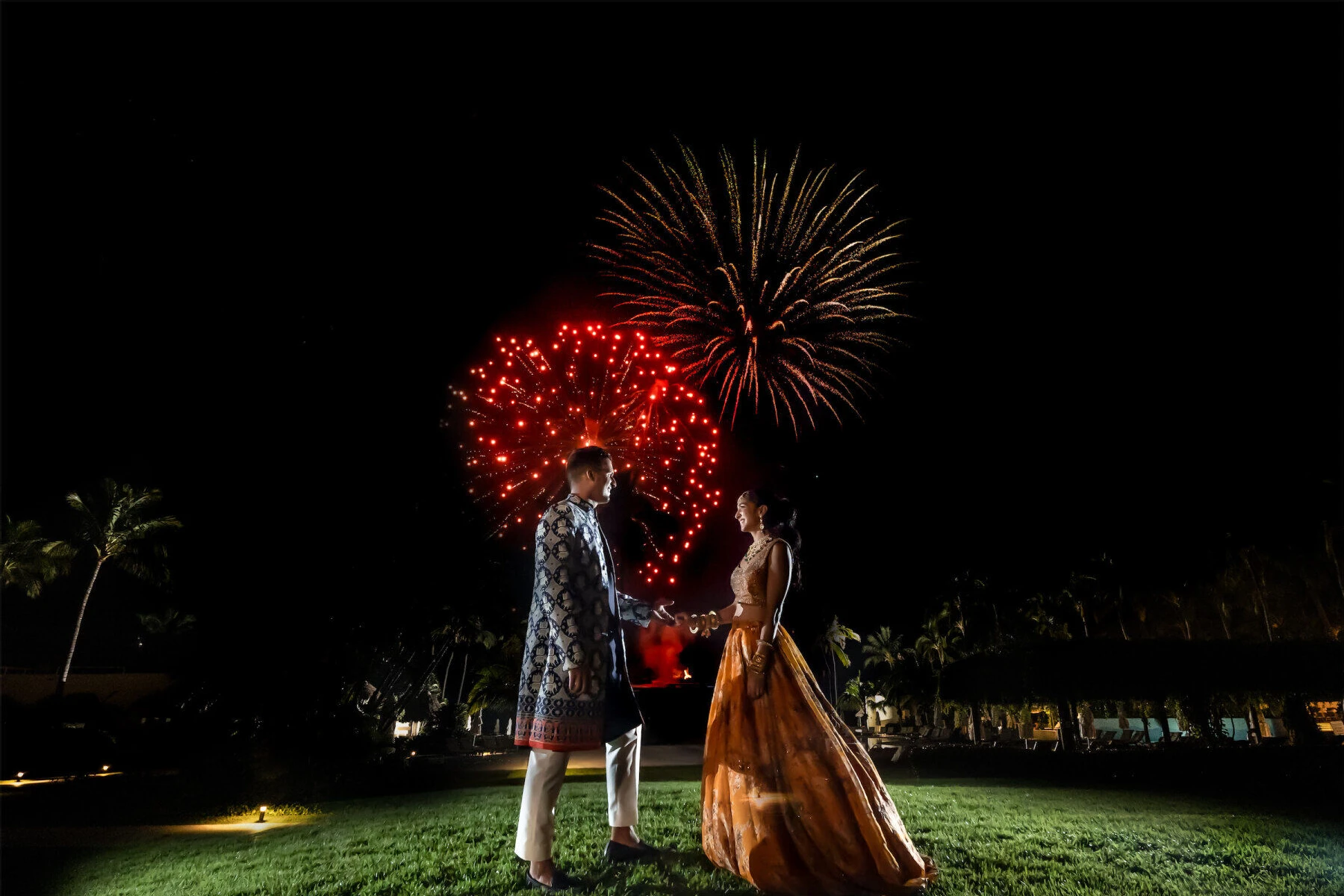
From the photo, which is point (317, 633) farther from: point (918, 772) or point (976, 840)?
point (976, 840)

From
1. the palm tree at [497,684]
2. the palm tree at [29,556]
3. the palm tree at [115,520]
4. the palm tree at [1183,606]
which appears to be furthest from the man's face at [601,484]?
the palm tree at [1183,606]

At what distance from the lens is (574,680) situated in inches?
172

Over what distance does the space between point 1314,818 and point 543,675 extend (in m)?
8.29

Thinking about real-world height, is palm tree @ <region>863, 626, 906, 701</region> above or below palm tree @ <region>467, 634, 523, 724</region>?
above

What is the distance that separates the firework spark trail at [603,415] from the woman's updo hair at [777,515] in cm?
707

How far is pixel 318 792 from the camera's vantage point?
13.3 metres

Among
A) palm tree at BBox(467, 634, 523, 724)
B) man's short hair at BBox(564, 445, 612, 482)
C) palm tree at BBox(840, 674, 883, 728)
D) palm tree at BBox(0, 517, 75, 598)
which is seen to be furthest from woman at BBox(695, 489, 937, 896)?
palm tree at BBox(840, 674, 883, 728)

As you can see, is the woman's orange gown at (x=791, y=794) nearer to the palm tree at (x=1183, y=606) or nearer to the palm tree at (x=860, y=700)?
the palm tree at (x=860, y=700)

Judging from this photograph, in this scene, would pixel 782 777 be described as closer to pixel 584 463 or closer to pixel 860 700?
pixel 584 463

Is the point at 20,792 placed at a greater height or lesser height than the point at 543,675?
lesser

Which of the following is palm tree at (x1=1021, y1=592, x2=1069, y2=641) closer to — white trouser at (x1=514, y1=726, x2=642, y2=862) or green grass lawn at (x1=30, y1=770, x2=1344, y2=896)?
green grass lawn at (x1=30, y1=770, x2=1344, y2=896)

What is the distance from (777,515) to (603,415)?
8491 mm

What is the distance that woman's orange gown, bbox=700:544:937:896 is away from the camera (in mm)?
4109

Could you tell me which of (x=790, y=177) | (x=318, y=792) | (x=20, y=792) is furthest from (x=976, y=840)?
(x=20, y=792)
